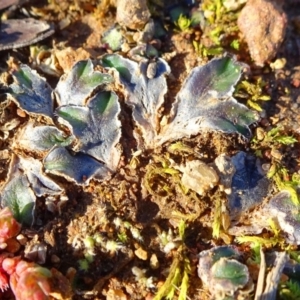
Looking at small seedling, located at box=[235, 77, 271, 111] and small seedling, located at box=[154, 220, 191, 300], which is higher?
small seedling, located at box=[235, 77, 271, 111]

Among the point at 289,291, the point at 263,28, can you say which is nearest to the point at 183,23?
the point at 263,28

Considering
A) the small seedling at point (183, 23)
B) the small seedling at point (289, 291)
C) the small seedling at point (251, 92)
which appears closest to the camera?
the small seedling at point (289, 291)

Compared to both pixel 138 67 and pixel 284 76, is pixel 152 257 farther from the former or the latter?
pixel 284 76

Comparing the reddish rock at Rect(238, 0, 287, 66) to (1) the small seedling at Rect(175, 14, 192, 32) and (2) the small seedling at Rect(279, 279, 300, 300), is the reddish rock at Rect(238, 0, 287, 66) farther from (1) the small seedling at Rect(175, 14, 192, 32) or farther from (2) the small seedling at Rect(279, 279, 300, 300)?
(2) the small seedling at Rect(279, 279, 300, 300)

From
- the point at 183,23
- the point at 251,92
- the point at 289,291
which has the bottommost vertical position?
the point at 289,291

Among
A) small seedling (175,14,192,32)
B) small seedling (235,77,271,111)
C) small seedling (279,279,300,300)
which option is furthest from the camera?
small seedling (175,14,192,32)

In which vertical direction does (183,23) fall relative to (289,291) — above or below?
above

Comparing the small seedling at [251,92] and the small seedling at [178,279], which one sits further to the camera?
the small seedling at [251,92]

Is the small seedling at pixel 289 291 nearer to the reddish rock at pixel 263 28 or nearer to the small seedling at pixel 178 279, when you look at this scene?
the small seedling at pixel 178 279

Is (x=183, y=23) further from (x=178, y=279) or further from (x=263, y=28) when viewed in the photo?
(x=178, y=279)

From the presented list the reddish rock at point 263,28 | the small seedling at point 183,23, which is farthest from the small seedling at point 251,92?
the small seedling at point 183,23

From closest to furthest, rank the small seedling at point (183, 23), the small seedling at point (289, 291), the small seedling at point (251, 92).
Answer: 1. the small seedling at point (289, 291)
2. the small seedling at point (251, 92)
3. the small seedling at point (183, 23)

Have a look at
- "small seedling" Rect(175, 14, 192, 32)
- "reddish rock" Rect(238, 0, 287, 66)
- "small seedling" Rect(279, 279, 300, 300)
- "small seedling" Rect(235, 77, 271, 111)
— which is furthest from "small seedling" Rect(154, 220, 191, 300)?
"small seedling" Rect(175, 14, 192, 32)

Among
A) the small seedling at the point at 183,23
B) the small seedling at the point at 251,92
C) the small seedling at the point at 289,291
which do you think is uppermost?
the small seedling at the point at 183,23
